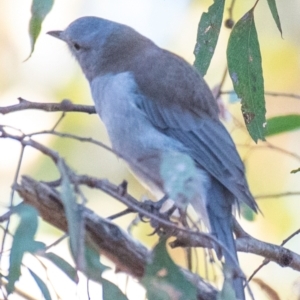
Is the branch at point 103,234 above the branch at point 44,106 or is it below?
below

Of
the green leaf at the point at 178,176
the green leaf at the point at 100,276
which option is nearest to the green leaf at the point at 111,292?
the green leaf at the point at 100,276

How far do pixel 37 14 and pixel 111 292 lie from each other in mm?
705

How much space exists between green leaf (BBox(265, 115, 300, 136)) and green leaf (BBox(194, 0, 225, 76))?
0.43 m

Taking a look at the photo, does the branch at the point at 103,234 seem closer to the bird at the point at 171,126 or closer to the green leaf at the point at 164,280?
the green leaf at the point at 164,280

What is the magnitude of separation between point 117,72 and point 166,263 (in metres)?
1.23

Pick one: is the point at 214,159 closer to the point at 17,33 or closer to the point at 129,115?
the point at 129,115

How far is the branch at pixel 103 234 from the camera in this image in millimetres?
1691

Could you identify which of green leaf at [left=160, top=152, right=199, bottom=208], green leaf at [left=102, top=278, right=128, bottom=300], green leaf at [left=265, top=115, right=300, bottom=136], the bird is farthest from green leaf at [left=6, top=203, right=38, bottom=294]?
green leaf at [left=265, top=115, right=300, bottom=136]

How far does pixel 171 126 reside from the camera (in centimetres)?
247

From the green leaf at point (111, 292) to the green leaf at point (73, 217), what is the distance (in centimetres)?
21

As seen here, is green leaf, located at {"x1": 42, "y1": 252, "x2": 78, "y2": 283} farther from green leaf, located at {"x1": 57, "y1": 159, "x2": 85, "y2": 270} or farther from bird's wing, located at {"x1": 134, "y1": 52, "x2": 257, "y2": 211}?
bird's wing, located at {"x1": 134, "y1": 52, "x2": 257, "y2": 211}

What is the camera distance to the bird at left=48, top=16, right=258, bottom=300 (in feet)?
7.55

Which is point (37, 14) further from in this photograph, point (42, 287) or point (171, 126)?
point (171, 126)

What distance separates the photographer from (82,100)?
3.53 metres
